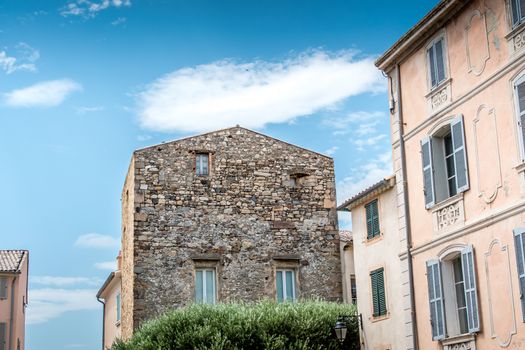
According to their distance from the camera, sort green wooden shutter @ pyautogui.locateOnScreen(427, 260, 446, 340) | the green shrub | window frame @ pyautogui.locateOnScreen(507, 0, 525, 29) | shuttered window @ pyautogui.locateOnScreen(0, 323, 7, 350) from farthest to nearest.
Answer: shuttered window @ pyautogui.locateOnScreen(0, 323, 7, 350), the green shrub, green wooden shutter @ pyautogui.locateOnScreen(427, 260, 446, 340), window frame @ pyautogui.locateOnScreen(507, 0, 525, 29)

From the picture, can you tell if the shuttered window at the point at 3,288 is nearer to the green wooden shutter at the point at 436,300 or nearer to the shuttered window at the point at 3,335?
the shuttered window at the point at 3,335

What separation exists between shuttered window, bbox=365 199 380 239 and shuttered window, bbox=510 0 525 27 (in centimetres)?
728

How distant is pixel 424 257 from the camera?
19.6m

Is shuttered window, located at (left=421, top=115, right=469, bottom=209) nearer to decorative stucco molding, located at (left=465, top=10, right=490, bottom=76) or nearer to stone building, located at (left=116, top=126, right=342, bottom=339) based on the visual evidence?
decorative stucco molding, located at (left=465, top=10, right=490, bottom=76)

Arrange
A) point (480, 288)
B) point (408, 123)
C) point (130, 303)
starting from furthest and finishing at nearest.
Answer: point (130, 303)
point (408, 123)
point (480, 288)

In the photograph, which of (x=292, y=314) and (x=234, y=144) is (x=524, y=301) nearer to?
(x=292, y=314)

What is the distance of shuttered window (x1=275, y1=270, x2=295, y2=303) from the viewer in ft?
99.5

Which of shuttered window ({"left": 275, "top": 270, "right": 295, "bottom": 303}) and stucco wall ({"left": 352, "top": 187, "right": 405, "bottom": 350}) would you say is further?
shuttered window ({"left": 275, "top": 270, "right": 295, "bottom": 303})

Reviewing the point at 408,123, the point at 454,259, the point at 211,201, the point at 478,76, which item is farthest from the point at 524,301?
the point at 211,201

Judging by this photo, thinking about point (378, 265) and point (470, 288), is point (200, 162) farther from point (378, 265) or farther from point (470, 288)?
point (470, 288)

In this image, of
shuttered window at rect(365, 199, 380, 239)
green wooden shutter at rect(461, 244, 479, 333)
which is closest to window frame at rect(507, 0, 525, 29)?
green wooden shutter at rect(461, 244, 479, 333)

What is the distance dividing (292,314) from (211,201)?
6626 millimetres

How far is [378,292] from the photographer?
22531mm

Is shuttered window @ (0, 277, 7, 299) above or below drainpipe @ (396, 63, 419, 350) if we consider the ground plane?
above
